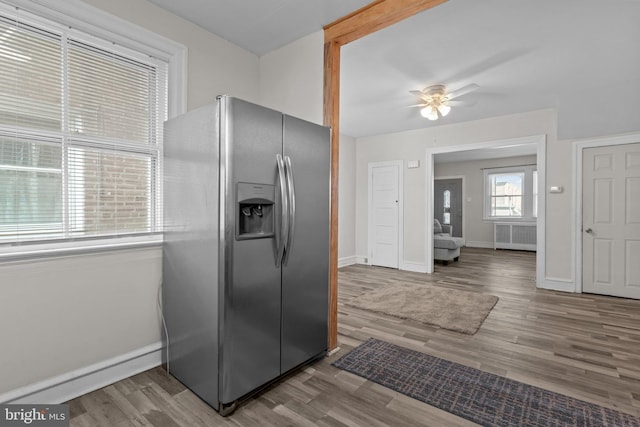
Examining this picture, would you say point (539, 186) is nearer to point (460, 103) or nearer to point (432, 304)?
point (460, 103)

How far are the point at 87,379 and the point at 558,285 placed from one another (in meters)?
5.58

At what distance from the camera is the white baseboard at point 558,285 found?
4500 mm

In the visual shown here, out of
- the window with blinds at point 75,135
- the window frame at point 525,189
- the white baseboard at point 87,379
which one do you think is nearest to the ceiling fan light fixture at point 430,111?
the window with blinds at point 75,135

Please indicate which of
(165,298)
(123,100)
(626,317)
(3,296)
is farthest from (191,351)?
(626,317)

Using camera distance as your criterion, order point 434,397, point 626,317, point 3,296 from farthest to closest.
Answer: point 626,317, point 434,397, point 3,296

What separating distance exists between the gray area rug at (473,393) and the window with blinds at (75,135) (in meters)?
1.99

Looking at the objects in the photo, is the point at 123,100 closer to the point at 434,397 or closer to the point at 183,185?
the point at 183,185

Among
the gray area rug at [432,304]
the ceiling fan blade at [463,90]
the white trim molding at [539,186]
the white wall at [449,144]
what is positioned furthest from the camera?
the white trim molding at [539,186]

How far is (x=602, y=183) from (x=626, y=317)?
1.85 m

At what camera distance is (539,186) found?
4.73 m

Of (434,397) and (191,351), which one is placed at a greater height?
(191,351)

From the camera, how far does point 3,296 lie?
5.56ft

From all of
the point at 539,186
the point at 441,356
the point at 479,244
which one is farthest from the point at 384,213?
the point at 479,244

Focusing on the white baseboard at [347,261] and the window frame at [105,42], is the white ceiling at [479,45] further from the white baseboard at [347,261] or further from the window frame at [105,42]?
the white baseboard at [347,261]
